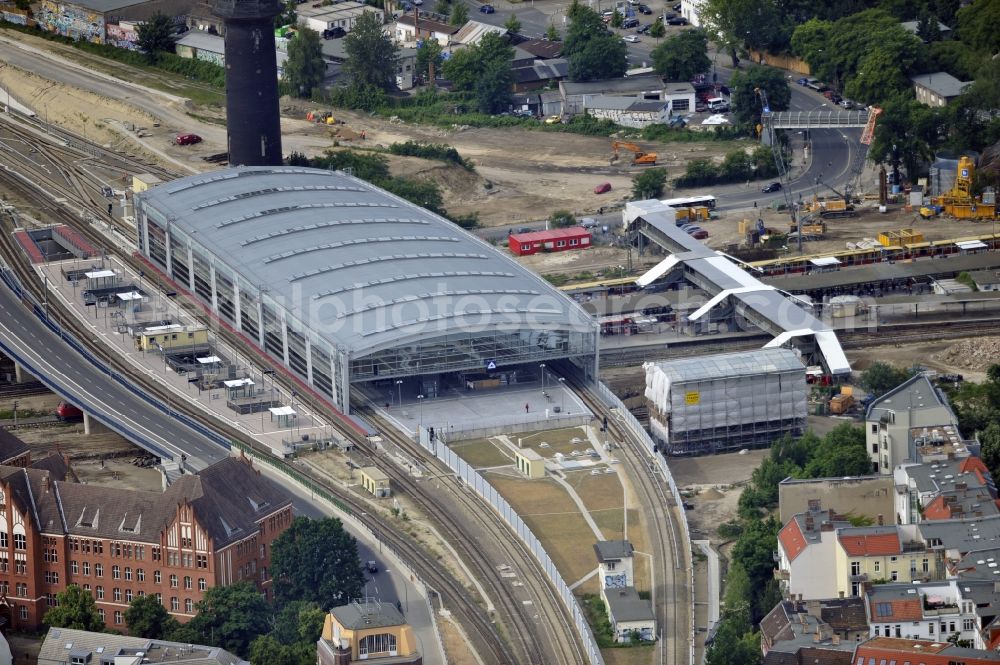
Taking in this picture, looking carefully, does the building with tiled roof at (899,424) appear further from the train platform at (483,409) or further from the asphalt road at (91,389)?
the asphalt road at (91,389)

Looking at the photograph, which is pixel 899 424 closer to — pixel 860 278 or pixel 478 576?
pixel 478 576

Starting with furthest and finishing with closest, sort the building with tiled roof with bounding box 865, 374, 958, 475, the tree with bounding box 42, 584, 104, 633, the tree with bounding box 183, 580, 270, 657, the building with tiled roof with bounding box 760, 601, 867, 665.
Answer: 1. the building with tiled roof with bounding box 865, 374, 958, 475
2. the tree with bounding box 42, 584, 104, 633
3. the tree with bounding box 183, 580, 270, 657
4. the building with tiled roof with bounding box 760, 601, 867, 665

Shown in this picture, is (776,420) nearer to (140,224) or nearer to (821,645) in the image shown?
(821,645)

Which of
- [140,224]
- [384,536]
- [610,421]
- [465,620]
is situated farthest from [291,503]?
[140,224]

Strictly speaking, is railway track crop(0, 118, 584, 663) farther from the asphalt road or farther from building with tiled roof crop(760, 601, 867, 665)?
building with tiled roof crop(760, 601, 867, 665)

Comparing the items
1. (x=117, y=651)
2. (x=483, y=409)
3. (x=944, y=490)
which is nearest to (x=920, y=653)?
(x=944, y=490)

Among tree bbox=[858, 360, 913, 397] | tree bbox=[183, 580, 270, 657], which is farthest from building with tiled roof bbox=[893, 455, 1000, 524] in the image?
tree bbox=[183, 580, 270, 657]

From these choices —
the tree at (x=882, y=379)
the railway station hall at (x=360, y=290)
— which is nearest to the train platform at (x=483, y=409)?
the railway station hall at (x=360, y=290)
